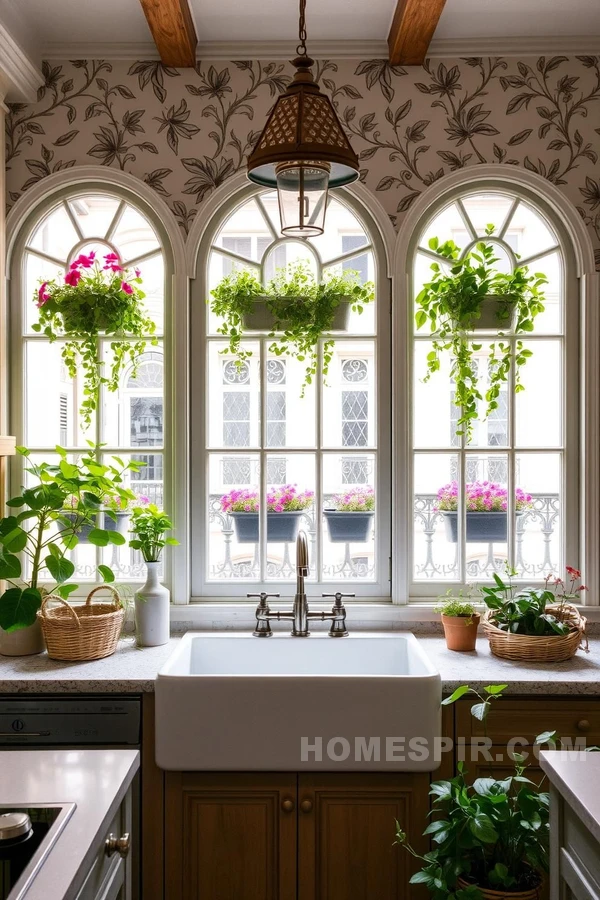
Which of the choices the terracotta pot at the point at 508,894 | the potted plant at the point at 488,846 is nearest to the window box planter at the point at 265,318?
the potted plant at the point at 488,846

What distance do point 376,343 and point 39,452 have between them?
4.14ft

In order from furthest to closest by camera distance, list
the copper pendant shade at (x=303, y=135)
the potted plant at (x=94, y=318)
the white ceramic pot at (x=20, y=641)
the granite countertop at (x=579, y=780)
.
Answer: the potted plant at (x=94, y=318), the white ceramic pot at (x=20, y=641), the copper pendant shade at (x=303, y=135), the granite countertop at (x=579, y=780)

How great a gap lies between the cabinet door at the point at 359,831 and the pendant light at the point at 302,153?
4.71 feet

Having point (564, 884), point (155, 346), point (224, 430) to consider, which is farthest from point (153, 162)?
point (564, 884)

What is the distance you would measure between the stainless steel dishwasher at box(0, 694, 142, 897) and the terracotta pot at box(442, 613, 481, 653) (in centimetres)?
98

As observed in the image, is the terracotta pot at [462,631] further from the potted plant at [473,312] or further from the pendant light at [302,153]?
the pendant light at [302,153]

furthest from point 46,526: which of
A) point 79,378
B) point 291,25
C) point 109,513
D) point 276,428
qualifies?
point 291,25

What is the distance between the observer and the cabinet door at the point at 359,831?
2.01 metres

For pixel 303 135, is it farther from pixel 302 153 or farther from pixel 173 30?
pixel 173 30

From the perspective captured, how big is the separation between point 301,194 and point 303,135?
12cm

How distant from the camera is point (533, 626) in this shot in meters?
2.29

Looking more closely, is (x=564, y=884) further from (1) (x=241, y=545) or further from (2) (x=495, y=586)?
(1) (x=241, y=545)

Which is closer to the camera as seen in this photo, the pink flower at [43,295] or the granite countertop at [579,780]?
the granite countertop at [579,780]

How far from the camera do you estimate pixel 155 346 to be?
2666 mm
